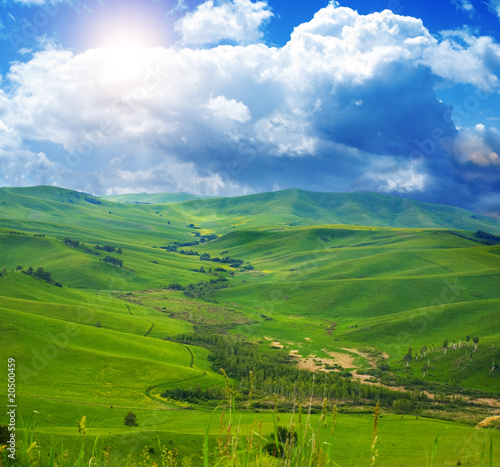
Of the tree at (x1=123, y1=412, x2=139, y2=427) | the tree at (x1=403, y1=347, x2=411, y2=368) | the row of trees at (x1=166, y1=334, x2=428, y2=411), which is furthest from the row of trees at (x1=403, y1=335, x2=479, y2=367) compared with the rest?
the tree at (x1=123, y1=412, x2=139, y2=427)

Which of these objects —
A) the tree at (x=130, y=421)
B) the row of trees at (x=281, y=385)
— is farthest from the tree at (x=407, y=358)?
the tree at (x=130, y=421)

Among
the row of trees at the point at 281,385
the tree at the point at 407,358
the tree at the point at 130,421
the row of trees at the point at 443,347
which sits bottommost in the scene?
the row of trees at the point at 281,385

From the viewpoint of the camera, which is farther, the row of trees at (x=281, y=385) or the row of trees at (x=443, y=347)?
the row of trees at (x=443, y=347)

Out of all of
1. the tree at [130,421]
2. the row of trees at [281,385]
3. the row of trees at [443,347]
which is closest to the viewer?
the tree at [130,421]

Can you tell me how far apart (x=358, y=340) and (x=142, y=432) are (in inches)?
4851

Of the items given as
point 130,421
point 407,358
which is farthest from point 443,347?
point 130,421

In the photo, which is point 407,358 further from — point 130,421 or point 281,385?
point 130,421

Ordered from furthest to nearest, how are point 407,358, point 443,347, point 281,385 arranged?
1. point 443,347
2. point 407,358
3. point 281,385

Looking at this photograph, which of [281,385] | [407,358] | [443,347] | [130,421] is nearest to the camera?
[130,421]

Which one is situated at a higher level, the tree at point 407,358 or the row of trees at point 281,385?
the tree at point 407,358

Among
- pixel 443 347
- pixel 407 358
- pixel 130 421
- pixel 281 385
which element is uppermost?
pixel 443 347

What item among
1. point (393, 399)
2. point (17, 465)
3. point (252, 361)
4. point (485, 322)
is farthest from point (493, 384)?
point (17, 465)

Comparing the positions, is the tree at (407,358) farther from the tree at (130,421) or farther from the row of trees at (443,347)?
the tree at (130,421)

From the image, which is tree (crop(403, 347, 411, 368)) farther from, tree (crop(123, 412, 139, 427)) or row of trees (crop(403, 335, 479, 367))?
tree (crop(123, 412, 139, 427))
